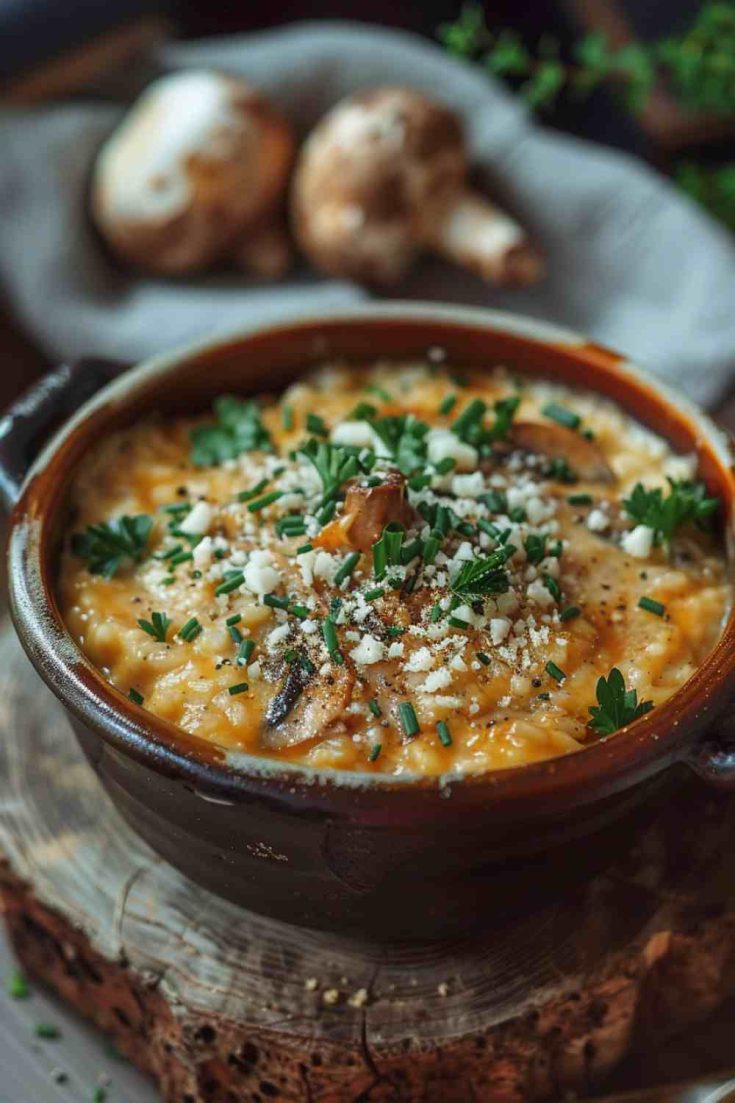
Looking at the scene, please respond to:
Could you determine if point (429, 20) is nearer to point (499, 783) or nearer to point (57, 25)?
point (57, 25)

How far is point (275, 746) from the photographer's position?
74.8 inches

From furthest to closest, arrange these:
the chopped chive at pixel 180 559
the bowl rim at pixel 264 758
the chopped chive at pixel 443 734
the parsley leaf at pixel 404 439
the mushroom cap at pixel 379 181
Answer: the mushroom cap at pixel 379 181
the parsley leaf at pixel 404 439
the chopped chive at pixel 180 559
the chopped chive at pixel 443 734
the bowl rim at pixel 264 758

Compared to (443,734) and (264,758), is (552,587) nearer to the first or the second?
(443,734)

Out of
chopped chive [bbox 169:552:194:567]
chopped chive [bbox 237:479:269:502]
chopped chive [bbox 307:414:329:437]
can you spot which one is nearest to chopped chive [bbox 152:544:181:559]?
chopped chive [bbox 169:552:194:567]

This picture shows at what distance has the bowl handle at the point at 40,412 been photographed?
2.31 m

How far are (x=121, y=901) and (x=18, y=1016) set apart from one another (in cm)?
42

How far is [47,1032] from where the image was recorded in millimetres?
2430

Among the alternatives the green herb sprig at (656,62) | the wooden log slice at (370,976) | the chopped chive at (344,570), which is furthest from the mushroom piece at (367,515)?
the green herb sprig at (656,62)

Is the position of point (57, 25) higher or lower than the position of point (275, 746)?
higher

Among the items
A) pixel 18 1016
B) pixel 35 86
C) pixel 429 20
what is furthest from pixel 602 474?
pixel 429 20

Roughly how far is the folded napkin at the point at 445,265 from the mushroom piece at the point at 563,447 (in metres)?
1.32

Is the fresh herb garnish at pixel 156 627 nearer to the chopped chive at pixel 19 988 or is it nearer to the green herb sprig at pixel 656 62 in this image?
the chopped chive at pixel 19 988

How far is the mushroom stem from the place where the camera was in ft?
12.3

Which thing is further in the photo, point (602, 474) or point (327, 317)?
point (327, 317)
